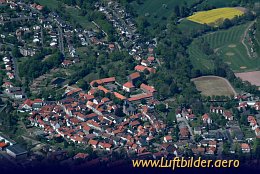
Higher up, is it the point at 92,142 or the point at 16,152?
the point at 16,152

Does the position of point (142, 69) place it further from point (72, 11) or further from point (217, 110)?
point (72, 11)

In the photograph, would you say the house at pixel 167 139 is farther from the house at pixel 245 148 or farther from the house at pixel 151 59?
the house at pixel 151 59

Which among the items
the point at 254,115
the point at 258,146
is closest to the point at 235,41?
the point at 254,115

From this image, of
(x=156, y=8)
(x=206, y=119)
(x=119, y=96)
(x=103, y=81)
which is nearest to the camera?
(x=206, y=119)

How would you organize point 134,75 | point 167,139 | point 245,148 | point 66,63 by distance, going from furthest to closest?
point 66,63
point 134,75
point 167,139
point 245,148

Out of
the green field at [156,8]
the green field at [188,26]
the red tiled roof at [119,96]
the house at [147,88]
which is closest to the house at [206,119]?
the house at [147,88]

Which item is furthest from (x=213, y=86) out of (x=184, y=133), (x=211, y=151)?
(x=211, y=151)

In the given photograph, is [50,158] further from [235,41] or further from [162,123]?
[235,41]
